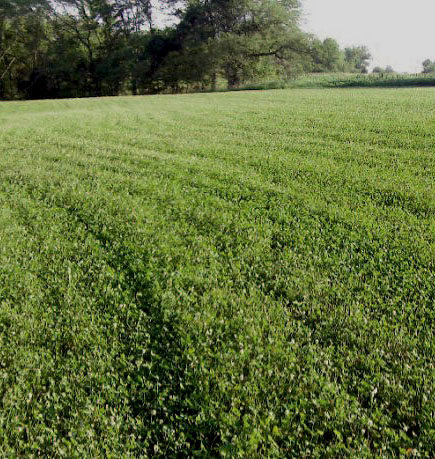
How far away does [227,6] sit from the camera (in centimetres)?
6128

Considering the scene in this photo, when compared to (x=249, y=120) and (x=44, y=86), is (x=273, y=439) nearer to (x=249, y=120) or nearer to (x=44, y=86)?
(x=249, y=120)

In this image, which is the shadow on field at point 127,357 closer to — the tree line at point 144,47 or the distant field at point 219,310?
the distant field at point 219,310

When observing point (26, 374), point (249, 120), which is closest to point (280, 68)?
point (249, 120)

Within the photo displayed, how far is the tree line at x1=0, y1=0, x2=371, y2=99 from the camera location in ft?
197

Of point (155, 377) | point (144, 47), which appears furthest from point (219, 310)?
point (144, 47)

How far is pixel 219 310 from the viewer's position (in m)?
5.21

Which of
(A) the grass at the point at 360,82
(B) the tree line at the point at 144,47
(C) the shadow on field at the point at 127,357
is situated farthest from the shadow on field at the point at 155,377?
(B) the tree line at the point at 144,47

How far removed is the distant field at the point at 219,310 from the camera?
12.0ft

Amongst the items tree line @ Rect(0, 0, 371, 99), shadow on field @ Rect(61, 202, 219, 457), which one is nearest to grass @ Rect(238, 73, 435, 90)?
tree line @ Rect(0, 0, 371, 99)

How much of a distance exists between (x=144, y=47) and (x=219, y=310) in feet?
229

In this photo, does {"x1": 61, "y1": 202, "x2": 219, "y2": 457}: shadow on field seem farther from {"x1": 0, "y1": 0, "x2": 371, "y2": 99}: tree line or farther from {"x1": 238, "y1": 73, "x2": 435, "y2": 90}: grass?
{"x1": 0, "y1": 0, "x2": 371, "y2": 99}: tree line

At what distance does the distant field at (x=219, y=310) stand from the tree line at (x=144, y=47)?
55.9 metres

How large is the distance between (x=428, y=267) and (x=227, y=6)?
6586cm

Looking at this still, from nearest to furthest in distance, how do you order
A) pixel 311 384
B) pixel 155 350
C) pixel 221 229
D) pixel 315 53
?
pixel 311 384 → pixel 155 350 → pixel 221 229 → pixel 315 53
